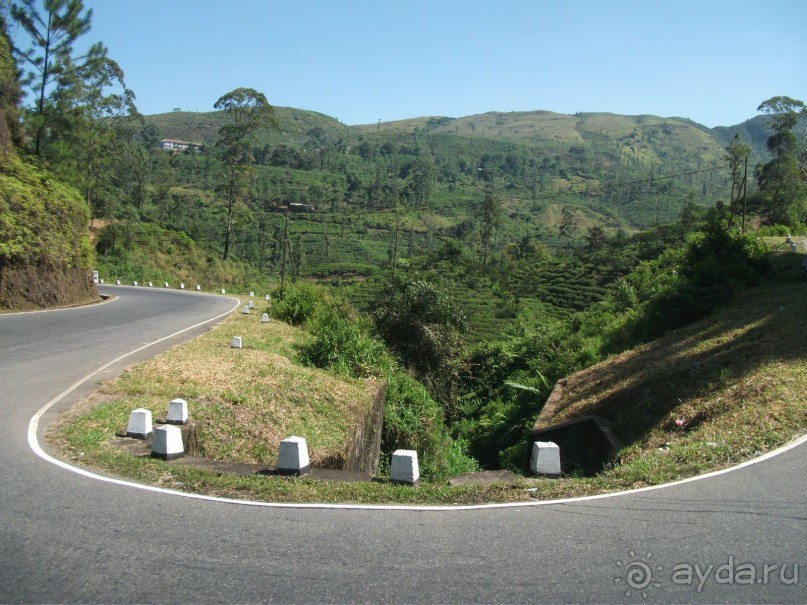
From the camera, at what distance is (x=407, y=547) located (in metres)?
4.40

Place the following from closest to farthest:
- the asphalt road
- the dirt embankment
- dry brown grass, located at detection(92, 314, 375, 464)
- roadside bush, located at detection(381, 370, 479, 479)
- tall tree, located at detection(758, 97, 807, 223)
Answer: the asphalt road < dry brown grass, located at detection(92, 314, 375, 464) < roadside bush, located at detection(381, 370, 479, 479) < the dirt embankment < tall tree, located at detection(758, 97, 807, 223)

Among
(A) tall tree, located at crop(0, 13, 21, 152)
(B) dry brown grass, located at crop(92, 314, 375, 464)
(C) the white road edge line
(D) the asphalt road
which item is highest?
(A) tall tree, located at crop(0, 13, 21, 152)

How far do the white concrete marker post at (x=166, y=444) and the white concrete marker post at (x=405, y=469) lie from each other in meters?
2.27

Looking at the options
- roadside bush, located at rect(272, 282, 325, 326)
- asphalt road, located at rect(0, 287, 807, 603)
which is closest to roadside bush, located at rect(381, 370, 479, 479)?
roadside bush, located at rect(272, 282, 325, 326)

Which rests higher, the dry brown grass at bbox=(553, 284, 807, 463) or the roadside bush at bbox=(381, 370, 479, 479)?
the dry brown grass at bbox=(553, 284, 807, 463)

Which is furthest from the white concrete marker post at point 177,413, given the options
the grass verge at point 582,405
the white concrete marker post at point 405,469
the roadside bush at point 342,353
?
the roadside bush at point 342,353

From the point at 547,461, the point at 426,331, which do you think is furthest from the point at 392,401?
the point at 547,461

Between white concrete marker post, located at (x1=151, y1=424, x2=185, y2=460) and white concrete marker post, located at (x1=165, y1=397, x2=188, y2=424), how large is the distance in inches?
49.9

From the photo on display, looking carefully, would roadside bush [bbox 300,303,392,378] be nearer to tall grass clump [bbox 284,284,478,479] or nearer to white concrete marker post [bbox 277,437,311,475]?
tall grass clump [bbox 284,284,478,479]

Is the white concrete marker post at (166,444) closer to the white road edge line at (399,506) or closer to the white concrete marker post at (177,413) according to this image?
the white road edge line at (399,506)

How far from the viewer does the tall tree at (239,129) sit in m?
49.3

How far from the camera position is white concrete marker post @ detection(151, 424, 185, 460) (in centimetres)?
665

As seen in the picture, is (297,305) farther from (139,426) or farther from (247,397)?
(139,426)

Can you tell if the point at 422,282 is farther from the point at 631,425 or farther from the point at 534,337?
the point at 631,425
